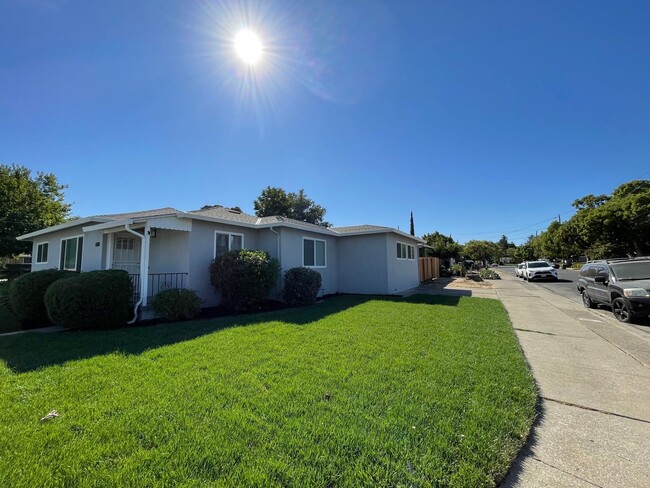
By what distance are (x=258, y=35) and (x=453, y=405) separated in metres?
9.52

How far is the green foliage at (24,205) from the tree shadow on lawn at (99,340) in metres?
22.2

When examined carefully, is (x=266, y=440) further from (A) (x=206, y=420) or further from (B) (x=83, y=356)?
(B) (x=83, y=356)

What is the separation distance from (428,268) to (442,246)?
8.10m

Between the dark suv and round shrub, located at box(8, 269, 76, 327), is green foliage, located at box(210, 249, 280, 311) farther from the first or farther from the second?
the dark suv

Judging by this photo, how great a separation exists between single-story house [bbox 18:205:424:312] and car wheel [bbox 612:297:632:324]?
7851 millimetres

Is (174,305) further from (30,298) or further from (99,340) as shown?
(30,298)

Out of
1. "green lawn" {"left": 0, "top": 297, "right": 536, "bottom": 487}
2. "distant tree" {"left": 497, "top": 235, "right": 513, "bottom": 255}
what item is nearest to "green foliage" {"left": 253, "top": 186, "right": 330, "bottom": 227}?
"green lawn" {"left": 0, "top": 297, "right": 536, "bottom": 487}

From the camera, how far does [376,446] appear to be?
8.02 ft

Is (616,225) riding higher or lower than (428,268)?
higher

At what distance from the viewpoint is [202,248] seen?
10.1 m

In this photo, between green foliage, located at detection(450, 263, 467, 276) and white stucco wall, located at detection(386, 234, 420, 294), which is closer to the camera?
white stucco wall, located at detection(386, 234, 420, 294)

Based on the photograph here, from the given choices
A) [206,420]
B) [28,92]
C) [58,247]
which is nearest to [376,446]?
[206,420]

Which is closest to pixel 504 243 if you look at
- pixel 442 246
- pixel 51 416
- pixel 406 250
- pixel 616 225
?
pixel 616 225

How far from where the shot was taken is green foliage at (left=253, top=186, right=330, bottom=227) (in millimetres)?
33406
